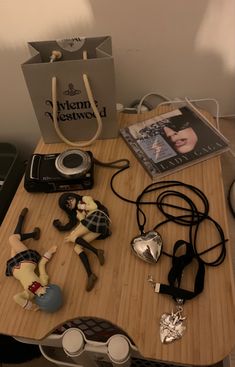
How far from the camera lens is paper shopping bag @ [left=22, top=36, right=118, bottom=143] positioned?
610 mm

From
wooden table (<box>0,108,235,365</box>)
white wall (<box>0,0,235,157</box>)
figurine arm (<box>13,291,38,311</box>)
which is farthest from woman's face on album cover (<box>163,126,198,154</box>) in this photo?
figurine arm (<box>13,291,38,311</box>)

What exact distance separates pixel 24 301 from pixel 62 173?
25 cm

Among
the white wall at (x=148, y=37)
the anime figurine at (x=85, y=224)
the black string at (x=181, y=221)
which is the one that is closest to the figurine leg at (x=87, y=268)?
the anime figurine at (x=85, y=224)

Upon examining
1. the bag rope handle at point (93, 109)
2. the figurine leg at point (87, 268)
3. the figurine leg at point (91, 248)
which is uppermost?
the bag rope handle at point (93, 109)

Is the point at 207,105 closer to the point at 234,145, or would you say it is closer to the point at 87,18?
the point at 234,145

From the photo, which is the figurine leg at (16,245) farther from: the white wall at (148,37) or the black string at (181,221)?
the white wall at (148,37)

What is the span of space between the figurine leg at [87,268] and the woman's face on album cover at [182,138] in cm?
31

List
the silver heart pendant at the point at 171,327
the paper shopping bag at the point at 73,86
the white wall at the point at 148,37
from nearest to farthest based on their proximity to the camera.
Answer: the silver heart pendant at the point at 171,327, the paper shopping bag at the point at 73,86, the white wall at the point at 148,37

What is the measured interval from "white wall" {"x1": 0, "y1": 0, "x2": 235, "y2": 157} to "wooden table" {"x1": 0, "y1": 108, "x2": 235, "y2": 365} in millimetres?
323

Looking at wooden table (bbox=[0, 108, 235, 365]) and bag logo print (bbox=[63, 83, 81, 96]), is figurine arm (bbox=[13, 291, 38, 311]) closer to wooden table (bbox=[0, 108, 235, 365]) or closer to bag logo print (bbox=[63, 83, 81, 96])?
wooden table (bbox=[0, 108, 235, 365])

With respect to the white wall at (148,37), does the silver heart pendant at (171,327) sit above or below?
below

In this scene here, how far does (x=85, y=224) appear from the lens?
56cm

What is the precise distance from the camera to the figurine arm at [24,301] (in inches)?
19.6

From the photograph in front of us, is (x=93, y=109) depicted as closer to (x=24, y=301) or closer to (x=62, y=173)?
(x=62, y=173)
